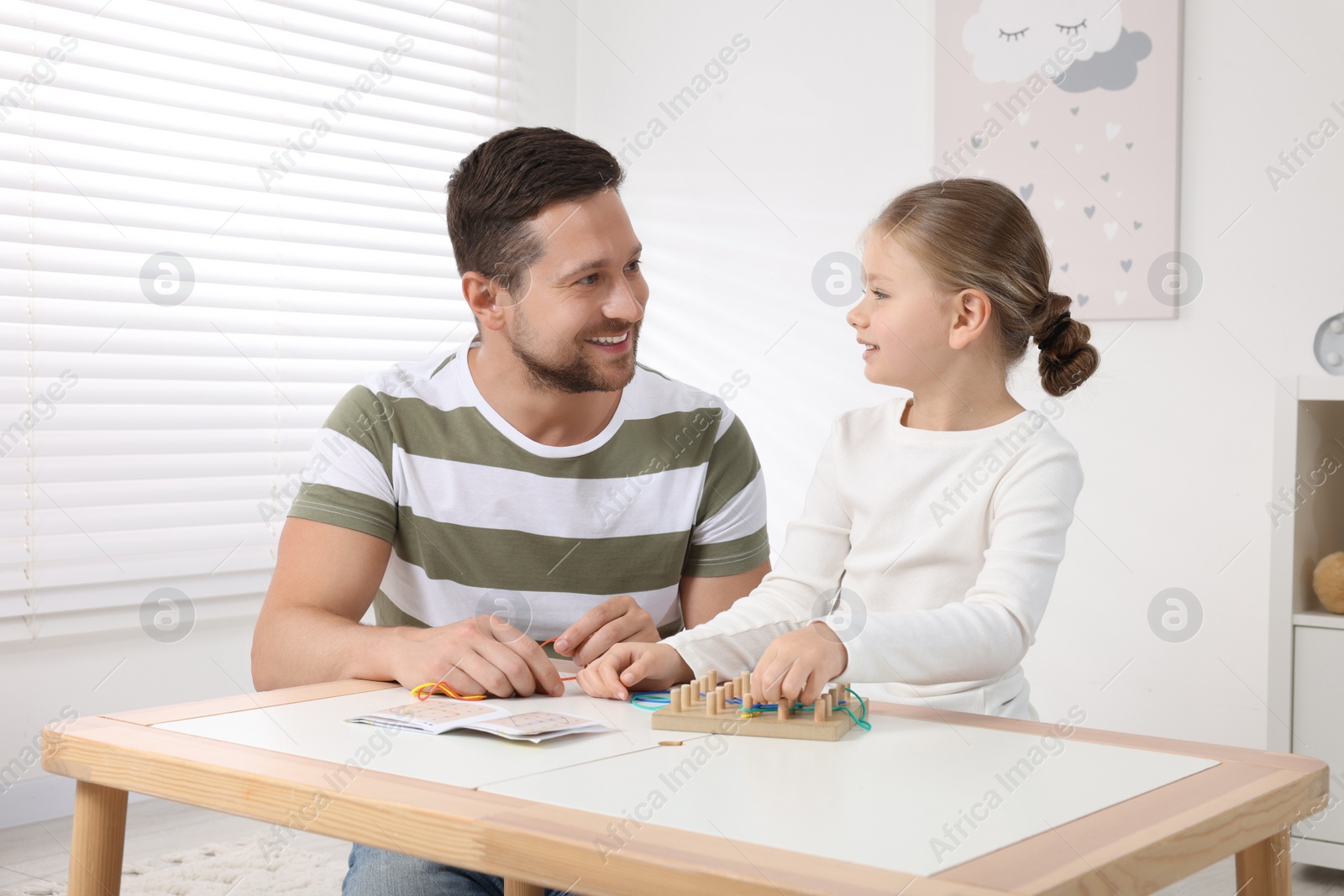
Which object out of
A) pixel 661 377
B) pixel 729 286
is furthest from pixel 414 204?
pixel 661 377

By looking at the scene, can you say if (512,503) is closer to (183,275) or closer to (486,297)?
(486,297)

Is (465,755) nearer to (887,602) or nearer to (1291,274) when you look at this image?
(887,602)

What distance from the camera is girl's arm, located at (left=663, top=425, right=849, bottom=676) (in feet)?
4.08

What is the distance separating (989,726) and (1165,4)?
2.17 metres

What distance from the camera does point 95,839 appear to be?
1009mm

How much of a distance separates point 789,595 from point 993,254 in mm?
459

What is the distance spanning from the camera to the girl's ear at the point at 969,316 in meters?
1.43

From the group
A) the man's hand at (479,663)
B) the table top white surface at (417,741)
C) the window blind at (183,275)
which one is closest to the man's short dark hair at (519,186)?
the man's hand at (479,663)

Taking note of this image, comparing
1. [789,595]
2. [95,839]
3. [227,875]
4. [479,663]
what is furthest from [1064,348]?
[227,875]

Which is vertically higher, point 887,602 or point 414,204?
point 414,204

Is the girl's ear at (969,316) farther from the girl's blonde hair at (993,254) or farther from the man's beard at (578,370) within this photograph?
the man's beard at (578,370)

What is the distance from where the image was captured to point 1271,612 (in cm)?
228

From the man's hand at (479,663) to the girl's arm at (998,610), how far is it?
288 millimetres

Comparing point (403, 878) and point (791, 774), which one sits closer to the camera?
point (791, 774)
